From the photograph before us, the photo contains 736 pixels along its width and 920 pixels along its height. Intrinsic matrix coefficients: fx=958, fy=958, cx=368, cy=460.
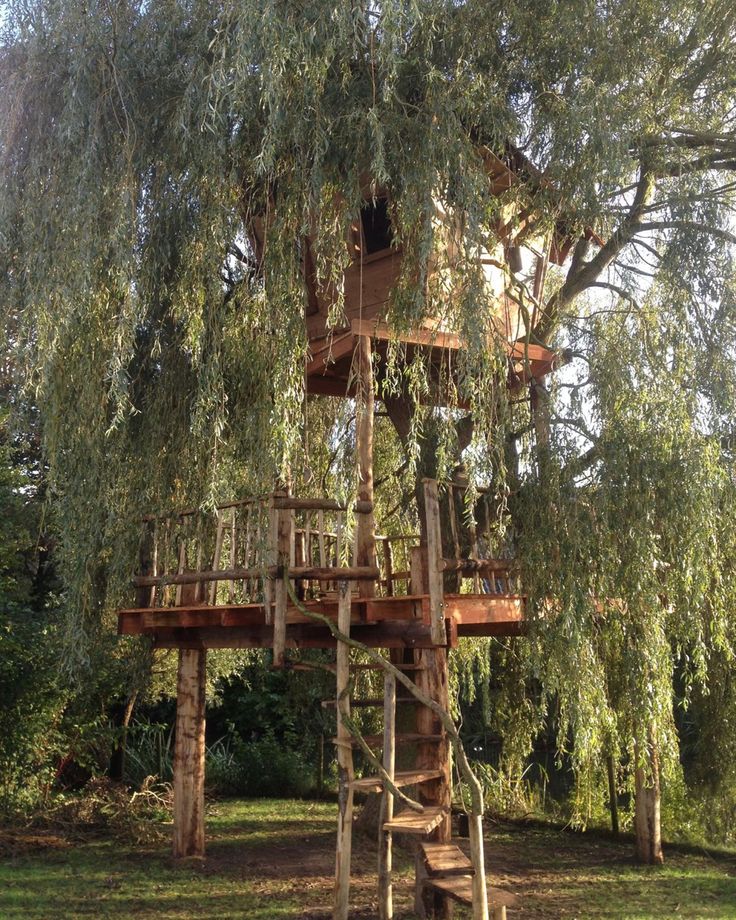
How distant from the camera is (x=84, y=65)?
20.8ft

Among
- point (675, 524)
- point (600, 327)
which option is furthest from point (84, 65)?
point (675, 524)

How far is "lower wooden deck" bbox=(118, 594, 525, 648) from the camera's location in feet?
23.2

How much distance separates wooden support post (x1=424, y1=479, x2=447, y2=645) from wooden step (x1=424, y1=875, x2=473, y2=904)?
157 centimetres

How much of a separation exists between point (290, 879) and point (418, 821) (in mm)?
3208

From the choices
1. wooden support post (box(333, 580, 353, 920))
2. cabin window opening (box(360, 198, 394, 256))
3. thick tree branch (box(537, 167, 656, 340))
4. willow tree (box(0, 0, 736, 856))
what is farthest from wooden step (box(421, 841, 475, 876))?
cabin window opening (box(360, 198, 394, 256))

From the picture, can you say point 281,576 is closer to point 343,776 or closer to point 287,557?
point 287,557

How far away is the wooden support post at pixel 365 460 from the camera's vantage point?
23.0 feet

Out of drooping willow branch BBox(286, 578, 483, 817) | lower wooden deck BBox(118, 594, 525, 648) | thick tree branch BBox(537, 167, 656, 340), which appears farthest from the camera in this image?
thick tree branch BBox(537, 167, 656, 340)

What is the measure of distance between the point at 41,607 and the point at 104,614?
4666 mm

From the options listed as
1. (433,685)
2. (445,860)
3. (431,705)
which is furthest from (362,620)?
(445,860)

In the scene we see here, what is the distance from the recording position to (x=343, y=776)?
651cm

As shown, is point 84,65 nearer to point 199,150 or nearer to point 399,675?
point 199,150

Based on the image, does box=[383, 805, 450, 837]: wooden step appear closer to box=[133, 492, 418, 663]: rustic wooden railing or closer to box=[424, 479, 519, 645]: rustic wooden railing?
box=[424, 479, 519, 645]: rustic wooden railing

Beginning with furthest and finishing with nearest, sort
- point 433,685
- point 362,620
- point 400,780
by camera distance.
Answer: point 433,685 → point 362,620 → point 400,780
